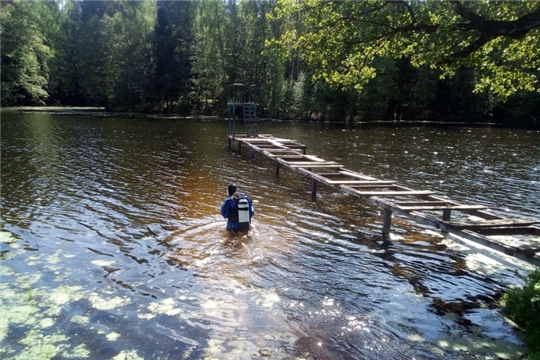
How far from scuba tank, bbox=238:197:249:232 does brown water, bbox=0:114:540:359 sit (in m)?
Result: 0.37

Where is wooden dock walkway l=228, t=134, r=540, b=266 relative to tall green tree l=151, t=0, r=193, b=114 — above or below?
below

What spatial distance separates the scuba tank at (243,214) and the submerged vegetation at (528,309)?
6.12 m

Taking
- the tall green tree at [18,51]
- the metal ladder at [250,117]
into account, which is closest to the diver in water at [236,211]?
the metal ladder at [250,117]

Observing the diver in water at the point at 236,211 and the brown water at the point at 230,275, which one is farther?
the diver in water at the point at 236,211

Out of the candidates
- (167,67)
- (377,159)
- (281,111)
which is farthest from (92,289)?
(167,67)

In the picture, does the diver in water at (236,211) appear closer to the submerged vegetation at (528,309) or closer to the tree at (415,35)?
the tree at (415,35)

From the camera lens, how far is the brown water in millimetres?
6184

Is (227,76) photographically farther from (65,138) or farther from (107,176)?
(107,176)

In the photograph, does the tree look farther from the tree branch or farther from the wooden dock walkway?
the wooden dock walkway

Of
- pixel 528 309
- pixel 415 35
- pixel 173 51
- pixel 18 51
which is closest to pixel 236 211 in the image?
pixel 528 309

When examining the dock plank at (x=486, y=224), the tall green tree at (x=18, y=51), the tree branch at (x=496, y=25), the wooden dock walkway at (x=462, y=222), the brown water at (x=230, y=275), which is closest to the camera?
the brown water at (x=230, y=275)

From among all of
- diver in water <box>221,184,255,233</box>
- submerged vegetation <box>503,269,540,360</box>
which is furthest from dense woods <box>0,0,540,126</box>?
submerged vegetation <box>503,269,540,360</box>

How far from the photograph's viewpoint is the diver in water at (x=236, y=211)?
34.4ft

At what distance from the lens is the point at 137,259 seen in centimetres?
920
